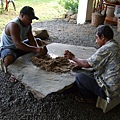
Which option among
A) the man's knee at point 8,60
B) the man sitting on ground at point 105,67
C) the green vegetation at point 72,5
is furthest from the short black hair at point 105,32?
the green vegetation at point 72,5

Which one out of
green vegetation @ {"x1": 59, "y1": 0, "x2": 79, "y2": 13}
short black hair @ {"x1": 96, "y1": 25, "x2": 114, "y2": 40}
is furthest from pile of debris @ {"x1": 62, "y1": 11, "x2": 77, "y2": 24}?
short black hair @ {"x1": 96, "y1": 25, "x2": 114, "y2": 40}

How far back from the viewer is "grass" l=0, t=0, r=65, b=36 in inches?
230

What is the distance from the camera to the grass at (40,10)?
584 cm

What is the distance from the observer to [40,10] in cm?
704

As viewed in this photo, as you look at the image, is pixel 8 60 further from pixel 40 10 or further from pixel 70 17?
pixel 40 10

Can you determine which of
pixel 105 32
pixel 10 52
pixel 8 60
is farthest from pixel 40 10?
pixel 105 32

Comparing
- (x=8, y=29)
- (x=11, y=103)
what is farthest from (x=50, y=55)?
(x=11, y=103)

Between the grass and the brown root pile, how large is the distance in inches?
111

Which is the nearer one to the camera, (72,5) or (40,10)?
(72,5)

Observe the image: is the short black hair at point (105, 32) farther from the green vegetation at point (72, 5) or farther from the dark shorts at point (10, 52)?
the green vegetation at point (72, 5)

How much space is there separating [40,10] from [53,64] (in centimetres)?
520

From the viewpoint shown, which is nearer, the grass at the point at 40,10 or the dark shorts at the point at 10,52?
the dark shorts at the point at 10,52

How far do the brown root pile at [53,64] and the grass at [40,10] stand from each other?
281 centimetres

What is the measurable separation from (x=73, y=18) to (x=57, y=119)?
4716 millimetres
